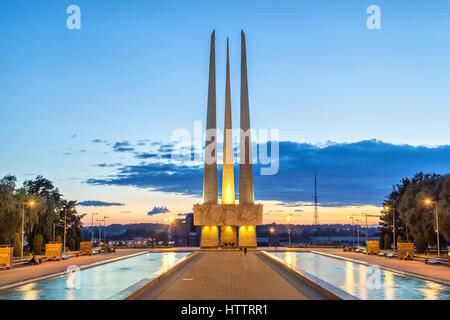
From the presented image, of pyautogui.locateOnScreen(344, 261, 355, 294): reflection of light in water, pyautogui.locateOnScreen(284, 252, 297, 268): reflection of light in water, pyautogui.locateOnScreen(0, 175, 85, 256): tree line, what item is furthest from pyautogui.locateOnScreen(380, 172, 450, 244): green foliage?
pyautogui.locateOnScreen(0, 175, 85, 256): tree line

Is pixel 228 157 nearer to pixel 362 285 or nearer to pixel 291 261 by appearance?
pixel 291 261

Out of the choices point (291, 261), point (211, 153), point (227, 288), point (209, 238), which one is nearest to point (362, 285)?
point (227, 288)

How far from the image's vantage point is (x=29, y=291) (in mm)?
18969

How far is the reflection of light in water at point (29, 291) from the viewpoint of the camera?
1733cm

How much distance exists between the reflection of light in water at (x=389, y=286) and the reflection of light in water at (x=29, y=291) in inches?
521

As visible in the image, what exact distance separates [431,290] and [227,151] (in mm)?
47273

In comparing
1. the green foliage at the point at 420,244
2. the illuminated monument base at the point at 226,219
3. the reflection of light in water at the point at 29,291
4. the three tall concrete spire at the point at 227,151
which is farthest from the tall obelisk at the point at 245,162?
the reflection of light in water at the point at 29,291

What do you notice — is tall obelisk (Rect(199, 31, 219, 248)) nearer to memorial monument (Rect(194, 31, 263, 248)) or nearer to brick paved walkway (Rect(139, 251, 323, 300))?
memorial monument (Rect(194, 31, 263, 248))

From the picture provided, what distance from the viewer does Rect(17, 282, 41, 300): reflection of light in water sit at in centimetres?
1733

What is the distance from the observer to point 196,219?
206 ft

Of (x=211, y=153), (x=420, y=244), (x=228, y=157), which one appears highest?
(x=211, y=153)

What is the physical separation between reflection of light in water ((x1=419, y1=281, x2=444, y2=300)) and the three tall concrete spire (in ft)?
140
